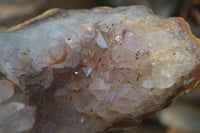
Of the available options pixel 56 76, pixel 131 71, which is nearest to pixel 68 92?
pixel 56 76

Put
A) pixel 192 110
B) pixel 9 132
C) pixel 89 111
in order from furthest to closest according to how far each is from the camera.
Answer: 1. pixel 192 110
2. pixel 89 111
3. pixel 9 132

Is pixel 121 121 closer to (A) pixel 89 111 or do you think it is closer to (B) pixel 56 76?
(A) pixel 89 111

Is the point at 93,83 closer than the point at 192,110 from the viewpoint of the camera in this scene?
Yes

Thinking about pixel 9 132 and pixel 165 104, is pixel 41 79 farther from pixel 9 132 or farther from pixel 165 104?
pixel 165 104

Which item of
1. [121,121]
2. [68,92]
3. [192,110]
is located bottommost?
[192,110]

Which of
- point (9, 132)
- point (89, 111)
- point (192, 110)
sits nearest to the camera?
point (9, 132)

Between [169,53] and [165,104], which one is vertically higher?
[169,53]
